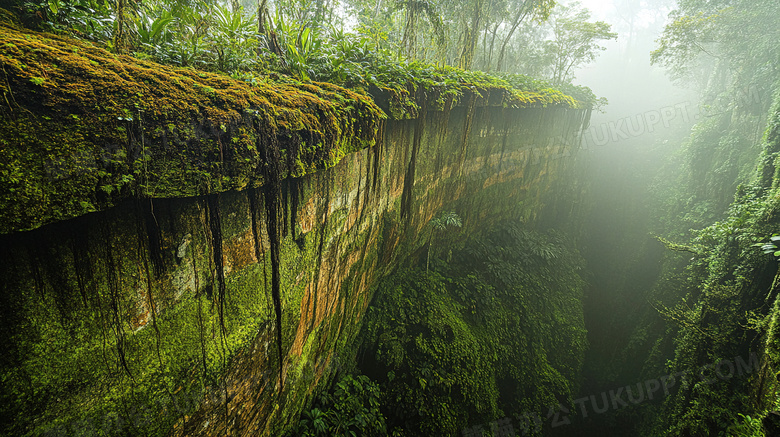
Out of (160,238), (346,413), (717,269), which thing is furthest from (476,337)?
(160,238)

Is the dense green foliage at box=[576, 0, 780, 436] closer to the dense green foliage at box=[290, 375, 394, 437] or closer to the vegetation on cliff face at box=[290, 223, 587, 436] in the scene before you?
the vegetation on cliff face at box=[290, 223, 587, 436]

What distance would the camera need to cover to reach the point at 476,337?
7.63m

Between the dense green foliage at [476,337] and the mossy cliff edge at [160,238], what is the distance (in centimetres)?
249

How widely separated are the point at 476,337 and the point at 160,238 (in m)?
7.17

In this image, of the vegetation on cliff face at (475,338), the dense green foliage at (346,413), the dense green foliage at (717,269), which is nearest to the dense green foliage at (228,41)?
the vegetation on cliff face at (475,338)

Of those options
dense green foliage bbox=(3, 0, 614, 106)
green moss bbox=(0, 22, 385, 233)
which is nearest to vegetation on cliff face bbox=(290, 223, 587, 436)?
green moss bbox=(0, 22, 385, 233)

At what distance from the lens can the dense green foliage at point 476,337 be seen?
6316mm

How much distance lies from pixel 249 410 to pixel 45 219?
112 inches

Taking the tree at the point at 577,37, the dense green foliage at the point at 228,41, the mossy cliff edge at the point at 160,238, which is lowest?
the mossy cliff edge at the point at 160,238

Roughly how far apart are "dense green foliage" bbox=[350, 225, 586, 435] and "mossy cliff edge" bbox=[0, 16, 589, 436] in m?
2.49

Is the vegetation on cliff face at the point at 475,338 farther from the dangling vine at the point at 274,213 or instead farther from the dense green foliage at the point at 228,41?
the dense green foliage at the point at 228,41

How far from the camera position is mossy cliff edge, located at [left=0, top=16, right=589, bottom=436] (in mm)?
1654

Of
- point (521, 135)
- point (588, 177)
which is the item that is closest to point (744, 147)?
point (588, 177)

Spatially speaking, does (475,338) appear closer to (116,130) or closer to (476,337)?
(476,337)
